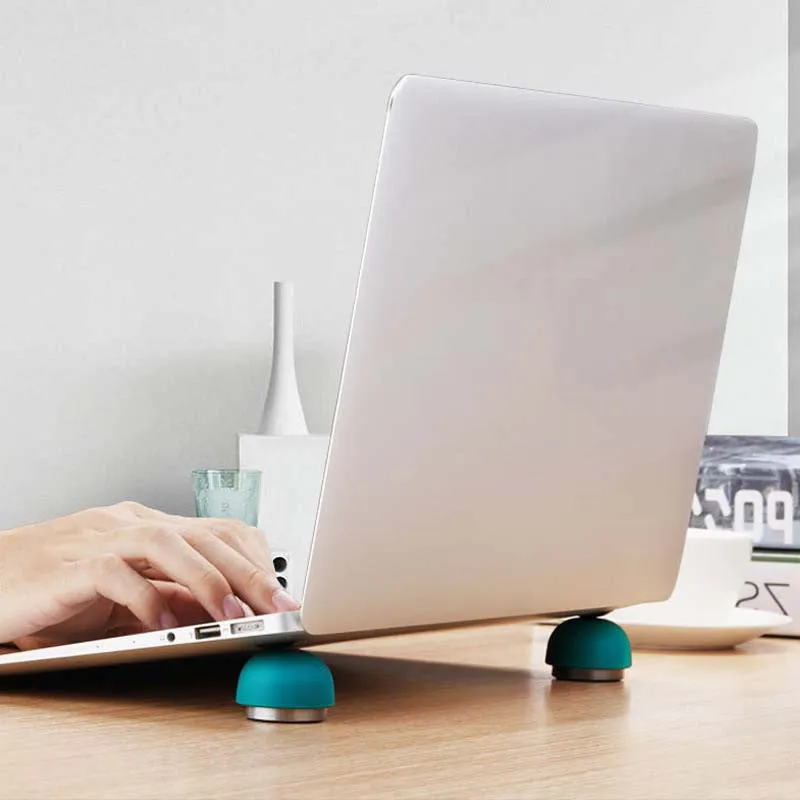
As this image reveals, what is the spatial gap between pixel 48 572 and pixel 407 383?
337mm

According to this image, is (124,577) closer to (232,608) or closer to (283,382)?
(232,608)

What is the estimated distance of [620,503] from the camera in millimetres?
963

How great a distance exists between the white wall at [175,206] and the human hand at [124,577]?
19.3 inches

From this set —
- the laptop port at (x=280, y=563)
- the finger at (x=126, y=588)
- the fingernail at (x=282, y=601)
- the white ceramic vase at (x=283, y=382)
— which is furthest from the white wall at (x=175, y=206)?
the fingernail at (x=282, y=601)

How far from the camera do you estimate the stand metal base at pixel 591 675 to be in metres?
1.07

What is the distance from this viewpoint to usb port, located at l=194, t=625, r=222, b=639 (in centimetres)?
81

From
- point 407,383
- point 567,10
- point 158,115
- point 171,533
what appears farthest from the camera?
point 567,10

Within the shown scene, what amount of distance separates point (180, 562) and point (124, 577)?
0.17 feet

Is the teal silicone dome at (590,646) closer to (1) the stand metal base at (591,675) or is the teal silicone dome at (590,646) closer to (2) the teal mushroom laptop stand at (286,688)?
(1) the stand metal base at (591,675)

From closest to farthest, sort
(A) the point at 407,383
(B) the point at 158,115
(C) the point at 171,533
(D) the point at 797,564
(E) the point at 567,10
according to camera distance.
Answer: (A) the point at 407,383
(C) the point at 171,533
(D) the point at 797,564
(B) the point at 158,115
(E) the point at 567,10

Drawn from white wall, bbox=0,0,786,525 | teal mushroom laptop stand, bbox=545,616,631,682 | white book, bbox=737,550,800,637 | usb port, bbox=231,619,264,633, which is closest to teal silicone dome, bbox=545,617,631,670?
teal mushroom laptop stand, bbox=545,616,631,682

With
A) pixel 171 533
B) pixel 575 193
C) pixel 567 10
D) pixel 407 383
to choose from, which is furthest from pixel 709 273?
pixel 567 10

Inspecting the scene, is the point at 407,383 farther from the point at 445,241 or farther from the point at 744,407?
the point at 744,407

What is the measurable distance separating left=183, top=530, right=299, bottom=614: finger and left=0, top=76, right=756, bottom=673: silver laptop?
36 mm
